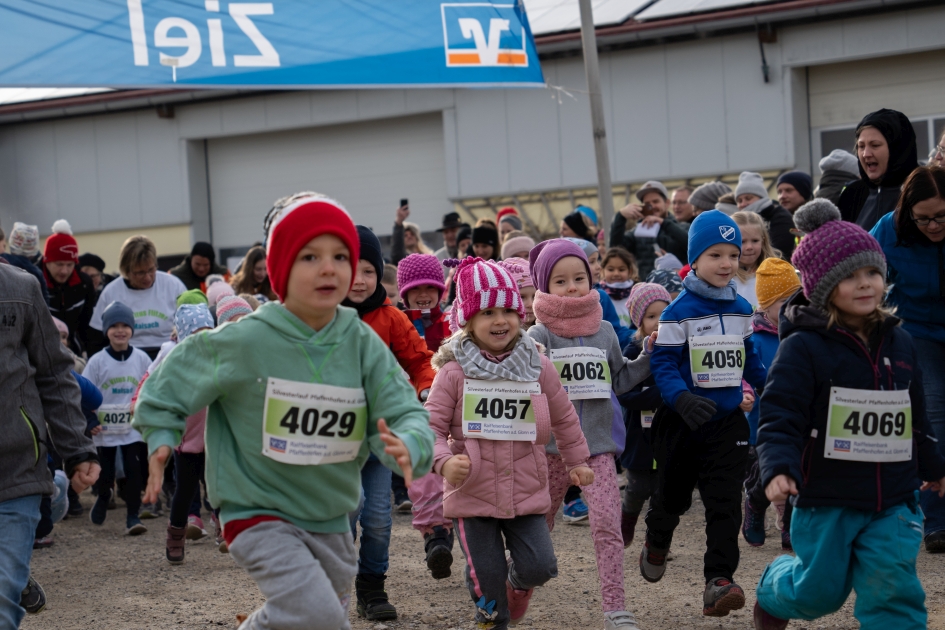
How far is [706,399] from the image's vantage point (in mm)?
5578

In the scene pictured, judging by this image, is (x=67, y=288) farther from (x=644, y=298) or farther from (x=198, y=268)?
(x=644, y=298)

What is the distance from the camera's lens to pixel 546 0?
19.9 metres

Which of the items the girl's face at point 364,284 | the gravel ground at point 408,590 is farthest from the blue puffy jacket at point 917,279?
the girl's face at point 364,284

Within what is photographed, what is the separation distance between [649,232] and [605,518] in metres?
5.29

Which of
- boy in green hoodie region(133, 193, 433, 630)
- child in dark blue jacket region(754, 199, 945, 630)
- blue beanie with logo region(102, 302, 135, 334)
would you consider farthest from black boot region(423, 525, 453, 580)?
blue beanie with logo region(102, 302, 135, 334)

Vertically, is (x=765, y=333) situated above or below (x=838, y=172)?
below

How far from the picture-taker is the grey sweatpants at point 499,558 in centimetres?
515

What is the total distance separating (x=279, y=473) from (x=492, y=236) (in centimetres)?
797

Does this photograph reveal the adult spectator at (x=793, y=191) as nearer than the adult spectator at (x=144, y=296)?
Yes

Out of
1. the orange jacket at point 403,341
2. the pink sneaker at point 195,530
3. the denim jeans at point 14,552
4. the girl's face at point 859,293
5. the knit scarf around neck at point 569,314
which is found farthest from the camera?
the pink sneaker at point 195,530

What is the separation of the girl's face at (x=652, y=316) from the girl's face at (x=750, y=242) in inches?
52.3

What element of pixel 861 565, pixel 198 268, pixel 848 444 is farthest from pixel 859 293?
pixel 198 268

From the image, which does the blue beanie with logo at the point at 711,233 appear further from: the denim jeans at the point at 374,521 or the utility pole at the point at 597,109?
the utility pole at the point at 597,109

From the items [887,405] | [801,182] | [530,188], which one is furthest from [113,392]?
[530,188]
